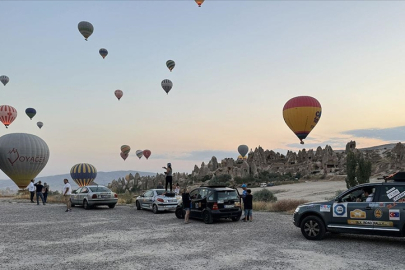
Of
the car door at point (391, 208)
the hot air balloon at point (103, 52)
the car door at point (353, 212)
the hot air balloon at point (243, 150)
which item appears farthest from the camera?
the hot air balloon at point (243, 150)

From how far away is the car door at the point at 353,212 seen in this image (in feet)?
33.3

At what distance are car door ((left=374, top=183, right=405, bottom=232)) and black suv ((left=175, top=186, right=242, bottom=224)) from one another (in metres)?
6.44

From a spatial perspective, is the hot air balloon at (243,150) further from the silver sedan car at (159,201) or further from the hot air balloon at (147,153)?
the silver sedan car at (159,201)

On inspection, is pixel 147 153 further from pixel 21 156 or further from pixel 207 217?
pixel 207 217

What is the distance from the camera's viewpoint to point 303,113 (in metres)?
35.8

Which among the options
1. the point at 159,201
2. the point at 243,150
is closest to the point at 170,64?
the point at 159,201

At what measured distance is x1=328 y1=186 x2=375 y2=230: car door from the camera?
33.3 feet

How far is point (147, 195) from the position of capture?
20781mm

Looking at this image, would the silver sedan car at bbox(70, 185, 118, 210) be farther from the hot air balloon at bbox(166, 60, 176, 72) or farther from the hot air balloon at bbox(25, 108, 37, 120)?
the hot air balloon at bbox(25, 108, 37, 120)

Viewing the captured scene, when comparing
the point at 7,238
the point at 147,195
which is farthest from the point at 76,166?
the point at 7,238

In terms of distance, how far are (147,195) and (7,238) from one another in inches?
374

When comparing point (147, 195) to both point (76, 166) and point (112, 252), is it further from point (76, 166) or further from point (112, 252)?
point (76, 166)

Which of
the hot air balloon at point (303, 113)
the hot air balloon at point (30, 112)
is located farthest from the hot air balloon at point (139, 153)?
the hot air balloon at point (303, 113)

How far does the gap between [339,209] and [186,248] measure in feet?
15.8
